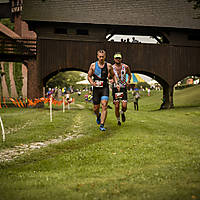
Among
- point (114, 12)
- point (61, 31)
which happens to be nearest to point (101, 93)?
point (114, 12)

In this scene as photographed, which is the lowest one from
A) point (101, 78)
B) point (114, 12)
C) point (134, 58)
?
point (101, 78)

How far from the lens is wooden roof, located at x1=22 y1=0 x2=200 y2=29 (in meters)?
23.0

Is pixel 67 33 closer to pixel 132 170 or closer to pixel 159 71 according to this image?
pixel 159 71

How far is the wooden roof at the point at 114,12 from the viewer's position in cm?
2298

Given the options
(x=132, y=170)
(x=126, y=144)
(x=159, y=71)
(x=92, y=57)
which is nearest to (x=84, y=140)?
(x=126, y=144)

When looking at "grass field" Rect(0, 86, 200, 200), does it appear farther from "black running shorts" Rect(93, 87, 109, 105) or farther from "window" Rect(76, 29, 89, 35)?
"window" Rect(76, 29, 89, 35)

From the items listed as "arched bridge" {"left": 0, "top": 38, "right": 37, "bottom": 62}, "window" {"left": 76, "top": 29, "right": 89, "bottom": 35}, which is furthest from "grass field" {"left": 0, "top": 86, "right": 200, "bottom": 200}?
"window" {"left": 76, "top": 29, "right": 89, "bottom": 35}

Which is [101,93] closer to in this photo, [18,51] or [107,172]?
[107,172]

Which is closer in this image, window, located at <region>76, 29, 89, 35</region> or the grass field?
the grass field

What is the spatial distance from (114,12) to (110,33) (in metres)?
1.82

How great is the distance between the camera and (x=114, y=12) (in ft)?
78.1

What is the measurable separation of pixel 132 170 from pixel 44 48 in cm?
2021

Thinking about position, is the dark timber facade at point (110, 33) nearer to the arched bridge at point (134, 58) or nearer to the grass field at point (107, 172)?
the arched bridge at point (134, 58)

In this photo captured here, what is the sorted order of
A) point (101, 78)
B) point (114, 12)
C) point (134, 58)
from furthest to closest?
point (134, 58) → point (114, 12) → point (101, 78)
